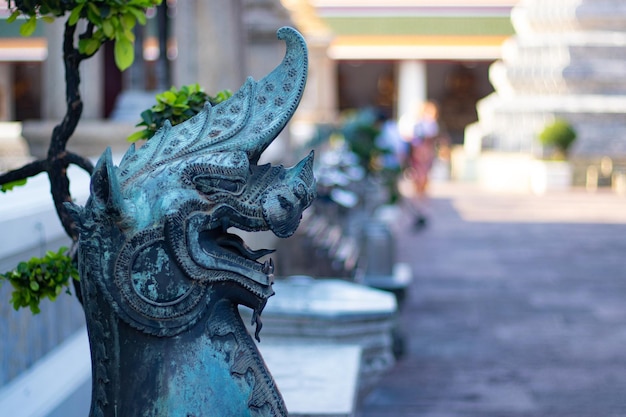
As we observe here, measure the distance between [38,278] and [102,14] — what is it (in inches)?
24.5

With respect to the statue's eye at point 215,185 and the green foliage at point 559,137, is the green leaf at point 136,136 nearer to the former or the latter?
the statue's eye at point 215,185

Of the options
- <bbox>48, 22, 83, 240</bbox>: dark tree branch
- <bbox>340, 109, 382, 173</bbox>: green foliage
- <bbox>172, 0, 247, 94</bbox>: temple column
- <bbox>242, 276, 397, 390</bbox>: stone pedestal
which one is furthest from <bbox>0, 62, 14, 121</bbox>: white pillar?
<bbox>48, 22, 83, 240</bbox>: dark tree branch

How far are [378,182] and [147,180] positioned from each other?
28.9 feet

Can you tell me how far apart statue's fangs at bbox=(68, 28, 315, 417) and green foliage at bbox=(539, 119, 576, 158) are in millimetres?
16542

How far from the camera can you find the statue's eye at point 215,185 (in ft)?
6.40

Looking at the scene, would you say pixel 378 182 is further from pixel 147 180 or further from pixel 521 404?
pixel 147 180

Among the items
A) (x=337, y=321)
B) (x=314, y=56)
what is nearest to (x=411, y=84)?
(x=314, y=56)

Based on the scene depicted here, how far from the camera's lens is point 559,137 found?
1802cm

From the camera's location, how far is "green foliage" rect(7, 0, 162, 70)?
2.29 metres

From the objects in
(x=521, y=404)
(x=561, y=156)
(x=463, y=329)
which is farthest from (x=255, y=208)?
(x=561, y=156)

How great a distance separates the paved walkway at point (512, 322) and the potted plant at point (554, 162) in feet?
14.3

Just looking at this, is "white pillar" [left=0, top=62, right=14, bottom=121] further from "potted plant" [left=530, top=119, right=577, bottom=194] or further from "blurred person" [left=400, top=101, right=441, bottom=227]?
"blurred person" [left=400, top=101, right=441, bottom=227]

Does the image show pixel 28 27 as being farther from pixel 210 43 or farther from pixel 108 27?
pixel 210 43

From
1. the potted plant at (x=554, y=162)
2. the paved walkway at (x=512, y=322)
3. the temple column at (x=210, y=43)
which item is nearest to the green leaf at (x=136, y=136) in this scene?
the paved walkway at (x=512, y=322)
